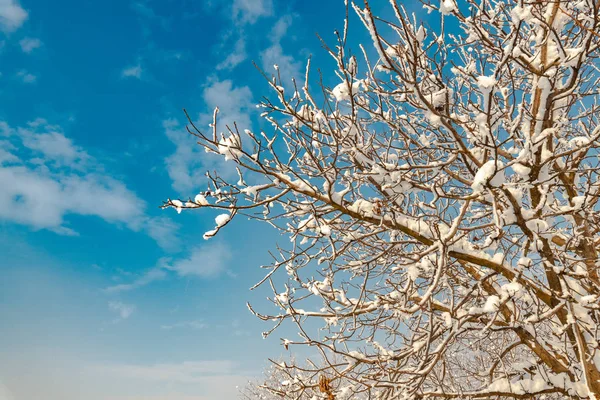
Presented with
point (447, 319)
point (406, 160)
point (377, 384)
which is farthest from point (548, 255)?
point (377, 384)

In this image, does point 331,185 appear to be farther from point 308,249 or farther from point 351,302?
point 351,302

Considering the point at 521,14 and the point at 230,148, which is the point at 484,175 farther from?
the point at 230,148

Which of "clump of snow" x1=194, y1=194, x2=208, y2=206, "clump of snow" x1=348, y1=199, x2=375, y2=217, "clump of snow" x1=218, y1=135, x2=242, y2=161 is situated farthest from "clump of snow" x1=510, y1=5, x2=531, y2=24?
"clump of snow" x1=194, y1=194, x2=208, y2=206

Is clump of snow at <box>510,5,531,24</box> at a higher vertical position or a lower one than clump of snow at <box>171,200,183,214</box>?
higher

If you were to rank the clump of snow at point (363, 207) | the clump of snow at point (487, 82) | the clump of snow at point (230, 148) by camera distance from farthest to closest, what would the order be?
1. the clump of snow at point (363, 207)
2. the clump of snow at point (230, 148)
3. the clump of snow at point (487, 82)

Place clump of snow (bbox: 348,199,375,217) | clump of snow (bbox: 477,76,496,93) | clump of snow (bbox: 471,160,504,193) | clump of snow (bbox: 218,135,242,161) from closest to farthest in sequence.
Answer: clump of snow (bbox: 477,76,496,93)
clump of snow (bbox: 471,160,504,193)
clump of snow (bbox: 218,135,242,161)
clump of snow (bbox: 348,199,375,217)

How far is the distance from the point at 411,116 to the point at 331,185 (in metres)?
2.04

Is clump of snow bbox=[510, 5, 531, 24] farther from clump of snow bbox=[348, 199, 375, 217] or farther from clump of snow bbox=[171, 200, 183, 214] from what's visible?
clump of snow bbox=[171, 200, 183, 214]

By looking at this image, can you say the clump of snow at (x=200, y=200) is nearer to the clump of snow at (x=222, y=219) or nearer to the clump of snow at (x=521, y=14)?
the clump of snow at (x=222, y=219)

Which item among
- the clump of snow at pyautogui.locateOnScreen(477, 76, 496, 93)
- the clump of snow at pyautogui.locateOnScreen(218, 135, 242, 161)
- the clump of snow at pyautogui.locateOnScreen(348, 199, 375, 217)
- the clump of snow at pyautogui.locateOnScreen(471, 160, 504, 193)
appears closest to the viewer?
the clump of snow at pyautogui.locateOnScreen(477, 76, 496, 93)

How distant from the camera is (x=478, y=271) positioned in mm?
4504

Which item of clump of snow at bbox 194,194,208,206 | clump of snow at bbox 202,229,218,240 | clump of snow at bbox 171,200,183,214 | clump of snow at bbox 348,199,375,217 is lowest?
clump of snow at bbox 202,229,218,240

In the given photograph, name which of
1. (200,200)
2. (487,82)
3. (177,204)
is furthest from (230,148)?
(487,82)

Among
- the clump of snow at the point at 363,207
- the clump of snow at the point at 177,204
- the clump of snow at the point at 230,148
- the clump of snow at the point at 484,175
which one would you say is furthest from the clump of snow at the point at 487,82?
the clump of snow at the point at 177,204
